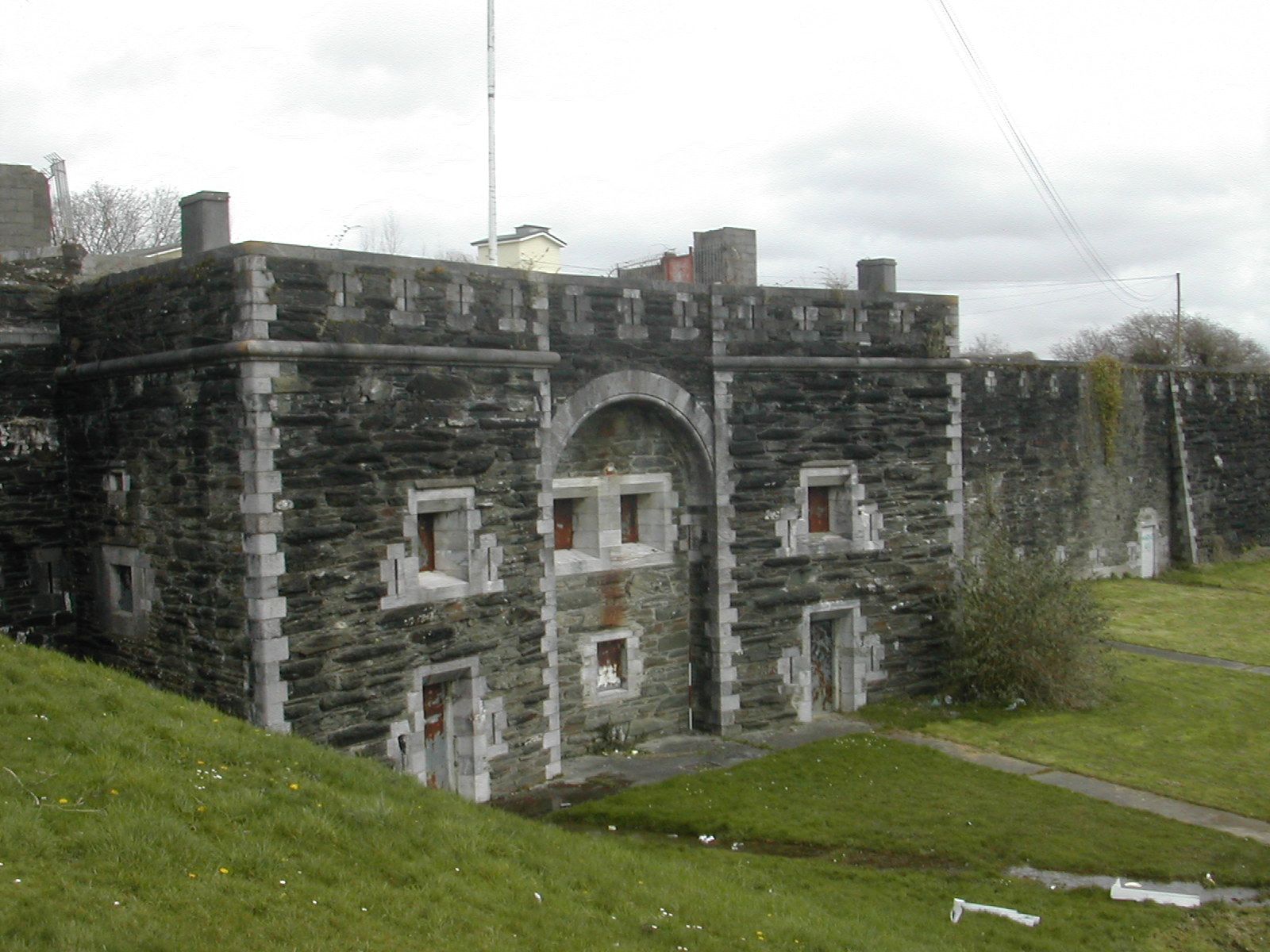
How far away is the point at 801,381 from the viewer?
15672 millimetres

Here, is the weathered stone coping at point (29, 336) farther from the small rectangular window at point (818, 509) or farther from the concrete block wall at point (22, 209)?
the small rectangular window at point (818, 509)

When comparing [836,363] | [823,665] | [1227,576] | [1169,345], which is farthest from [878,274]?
[1169,345]

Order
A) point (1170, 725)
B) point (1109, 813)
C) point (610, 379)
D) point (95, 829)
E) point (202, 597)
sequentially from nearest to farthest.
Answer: point (95, 829), point (202, 597), point (1109, 813), point (610, 379), point (1170, 725)

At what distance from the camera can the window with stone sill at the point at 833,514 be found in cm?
1571

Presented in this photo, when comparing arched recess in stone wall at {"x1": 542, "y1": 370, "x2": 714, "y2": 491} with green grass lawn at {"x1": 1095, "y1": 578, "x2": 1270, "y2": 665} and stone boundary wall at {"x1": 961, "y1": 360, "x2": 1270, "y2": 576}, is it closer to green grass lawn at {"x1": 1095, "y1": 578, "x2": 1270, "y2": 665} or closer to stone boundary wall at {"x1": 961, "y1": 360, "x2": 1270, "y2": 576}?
green grass lawn at {"x1": 1095, "y1": 578, "x2": 1270, "y2": 665}

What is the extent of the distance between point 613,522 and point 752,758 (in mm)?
3211

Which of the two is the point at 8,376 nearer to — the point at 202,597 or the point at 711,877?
the point at 202,597

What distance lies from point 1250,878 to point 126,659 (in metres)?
10.9

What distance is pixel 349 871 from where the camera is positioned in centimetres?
714

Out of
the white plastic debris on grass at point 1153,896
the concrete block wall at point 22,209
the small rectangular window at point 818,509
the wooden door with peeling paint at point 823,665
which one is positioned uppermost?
the concrete block wall at point 22,209

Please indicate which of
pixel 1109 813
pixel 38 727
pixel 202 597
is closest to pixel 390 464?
pixel 202 597

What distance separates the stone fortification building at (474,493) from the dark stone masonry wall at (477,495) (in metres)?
0.03

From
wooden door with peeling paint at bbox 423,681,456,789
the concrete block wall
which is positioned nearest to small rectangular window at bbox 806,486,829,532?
wooden door with peeling paint at bbox 423,681,456,789

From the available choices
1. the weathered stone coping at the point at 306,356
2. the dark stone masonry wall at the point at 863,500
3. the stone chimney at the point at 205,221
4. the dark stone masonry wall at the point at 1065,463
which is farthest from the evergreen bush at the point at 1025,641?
the stone chimney at the point at 205,221
